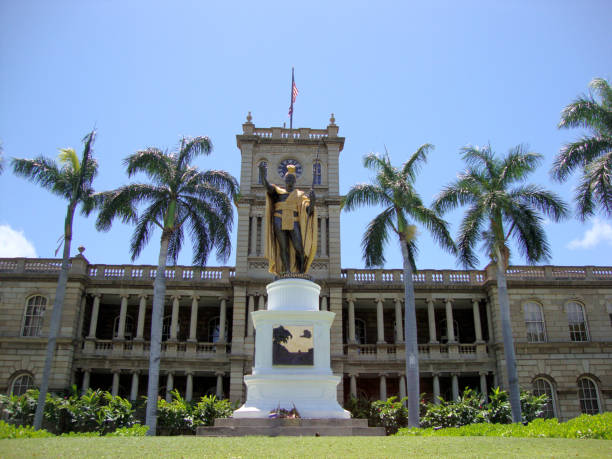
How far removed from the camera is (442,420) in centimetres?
2041

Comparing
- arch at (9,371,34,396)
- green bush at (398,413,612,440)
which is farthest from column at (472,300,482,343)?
arch at (9,371,34,396)

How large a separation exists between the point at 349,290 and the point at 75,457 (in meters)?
23.6

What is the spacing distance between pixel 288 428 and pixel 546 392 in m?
22.3

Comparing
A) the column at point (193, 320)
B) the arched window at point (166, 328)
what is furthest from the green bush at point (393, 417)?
the arched window at point (166, 328)

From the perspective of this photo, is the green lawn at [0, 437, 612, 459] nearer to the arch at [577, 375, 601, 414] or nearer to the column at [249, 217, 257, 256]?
the column at [249, 217, 257, 256]

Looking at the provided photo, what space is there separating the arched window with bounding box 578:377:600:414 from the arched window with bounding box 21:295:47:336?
91.0 feet

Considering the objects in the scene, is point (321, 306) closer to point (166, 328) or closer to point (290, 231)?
point (166, 328)

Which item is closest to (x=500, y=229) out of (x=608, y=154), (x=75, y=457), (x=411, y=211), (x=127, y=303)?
(x=411, y=211)

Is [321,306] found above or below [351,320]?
above

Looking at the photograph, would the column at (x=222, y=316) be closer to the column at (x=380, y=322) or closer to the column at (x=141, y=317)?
the column at (x=141, y=317)

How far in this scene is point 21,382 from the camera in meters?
26.9

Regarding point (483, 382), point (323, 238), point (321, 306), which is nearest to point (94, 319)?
point (321, 306)

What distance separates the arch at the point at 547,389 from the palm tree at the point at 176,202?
17.4m

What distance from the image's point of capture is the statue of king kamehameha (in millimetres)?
12047
